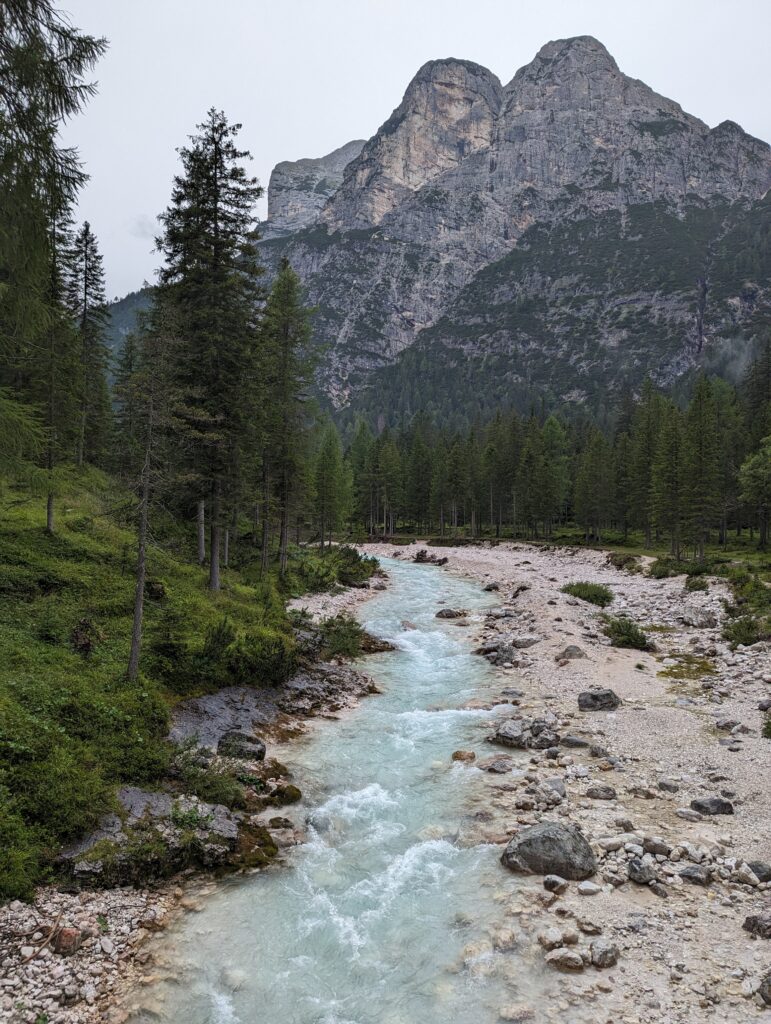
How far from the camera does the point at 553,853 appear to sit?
30.9ft

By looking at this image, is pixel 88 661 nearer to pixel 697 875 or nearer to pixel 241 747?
pixel 241 747

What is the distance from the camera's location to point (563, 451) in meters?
97.9

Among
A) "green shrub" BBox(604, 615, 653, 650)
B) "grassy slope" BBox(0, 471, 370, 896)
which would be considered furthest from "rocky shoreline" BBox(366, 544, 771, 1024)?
"grassy slope" BBox(0, 471, 370, 896)

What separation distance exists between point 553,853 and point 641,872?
4.62ft

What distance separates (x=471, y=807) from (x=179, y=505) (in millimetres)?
19717

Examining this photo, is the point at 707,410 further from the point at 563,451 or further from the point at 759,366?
the point at 563,451

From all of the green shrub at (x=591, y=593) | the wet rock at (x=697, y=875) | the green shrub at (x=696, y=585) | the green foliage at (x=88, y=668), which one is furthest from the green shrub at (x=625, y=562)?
the wet rock at (x=697, y=875)

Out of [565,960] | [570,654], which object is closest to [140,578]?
[565,960]

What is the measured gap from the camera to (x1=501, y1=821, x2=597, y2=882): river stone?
9203 mm

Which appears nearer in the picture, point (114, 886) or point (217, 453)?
point (114, 886)

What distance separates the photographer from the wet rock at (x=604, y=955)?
7.29 metres

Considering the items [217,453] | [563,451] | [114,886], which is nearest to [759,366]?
[563,451]

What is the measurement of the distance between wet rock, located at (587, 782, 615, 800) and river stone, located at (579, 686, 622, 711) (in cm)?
512

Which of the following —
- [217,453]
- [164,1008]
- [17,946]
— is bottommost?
[164,1008]
